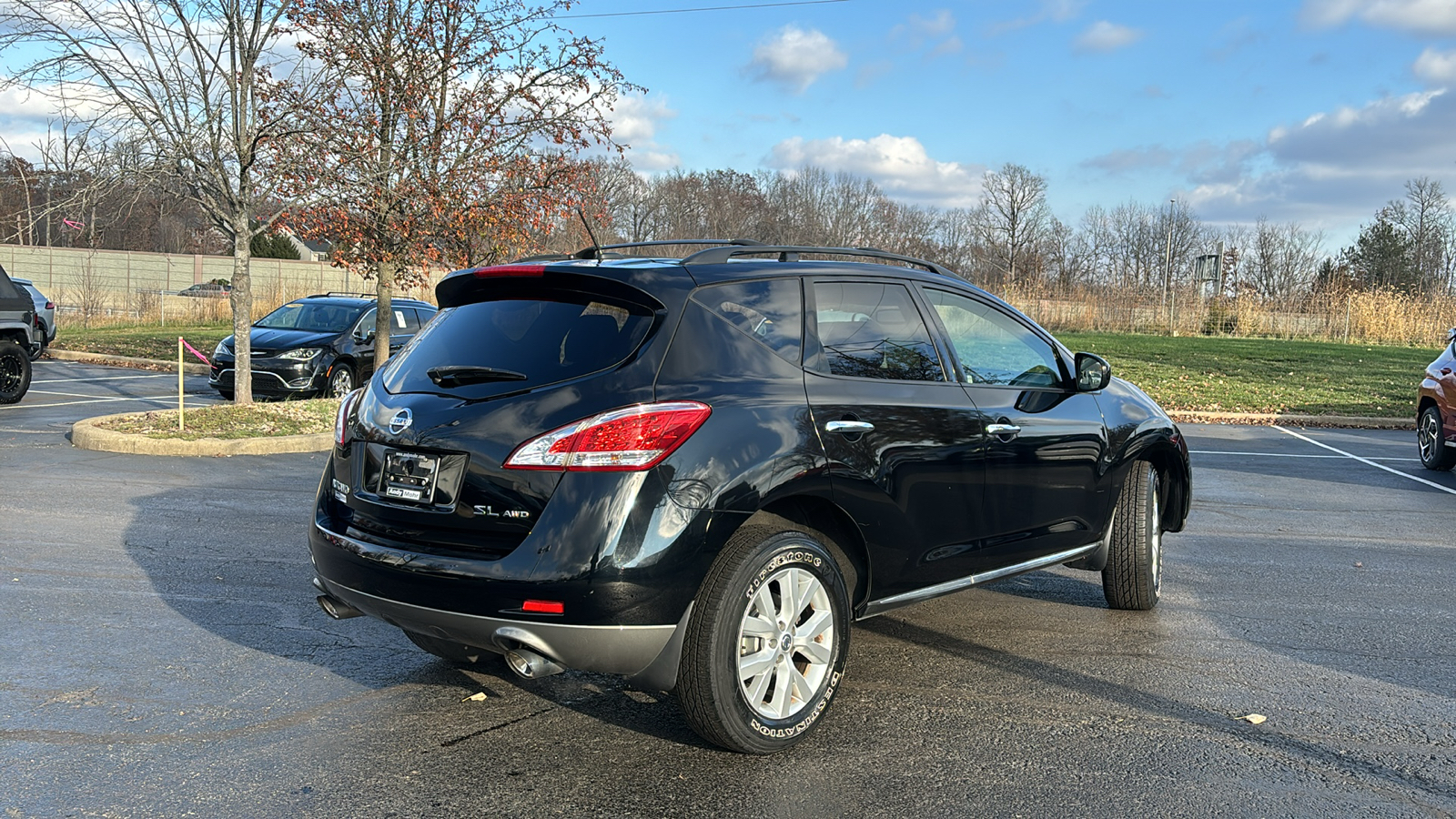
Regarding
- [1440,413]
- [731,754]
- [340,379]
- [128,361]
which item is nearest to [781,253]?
Answer: [731,754]

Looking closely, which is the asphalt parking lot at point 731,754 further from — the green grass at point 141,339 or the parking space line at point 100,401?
the green grass at point 141,339

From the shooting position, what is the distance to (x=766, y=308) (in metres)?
4.29

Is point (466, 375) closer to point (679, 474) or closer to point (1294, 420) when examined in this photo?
point (679, 474)

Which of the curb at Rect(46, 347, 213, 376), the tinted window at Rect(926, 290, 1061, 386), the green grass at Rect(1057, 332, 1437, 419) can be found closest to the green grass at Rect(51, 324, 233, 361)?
the curb at Rect(46, 347, 213, 376)

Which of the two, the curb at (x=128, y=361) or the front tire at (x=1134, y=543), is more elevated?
→ the curb at (x=128, y=361)

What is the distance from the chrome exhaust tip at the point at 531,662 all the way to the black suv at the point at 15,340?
13682 millimetres

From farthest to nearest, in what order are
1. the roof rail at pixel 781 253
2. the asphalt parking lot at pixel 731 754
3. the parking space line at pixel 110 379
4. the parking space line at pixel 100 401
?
the parking space line at pixel 110 379 < the parking space line at pixel 100 401 < the roof rail at pixel 781 253 < the asphalt parking lot at pixel 731 754

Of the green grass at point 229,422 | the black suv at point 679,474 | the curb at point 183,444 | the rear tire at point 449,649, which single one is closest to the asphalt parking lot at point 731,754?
the rear tire at point 449,649

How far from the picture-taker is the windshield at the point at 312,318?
17094 millimetres

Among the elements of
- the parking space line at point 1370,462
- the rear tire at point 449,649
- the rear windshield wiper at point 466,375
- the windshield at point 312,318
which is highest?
the windshield at point 312,318

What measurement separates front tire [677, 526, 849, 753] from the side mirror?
77.2 inches

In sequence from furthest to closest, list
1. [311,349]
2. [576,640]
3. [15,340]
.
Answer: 1. [311,349]
2. [15,340]
3. [576,640]

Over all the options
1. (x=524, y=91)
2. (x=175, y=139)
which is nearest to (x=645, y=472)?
(x=175, y=139)

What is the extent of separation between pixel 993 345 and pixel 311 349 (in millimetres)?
13064
